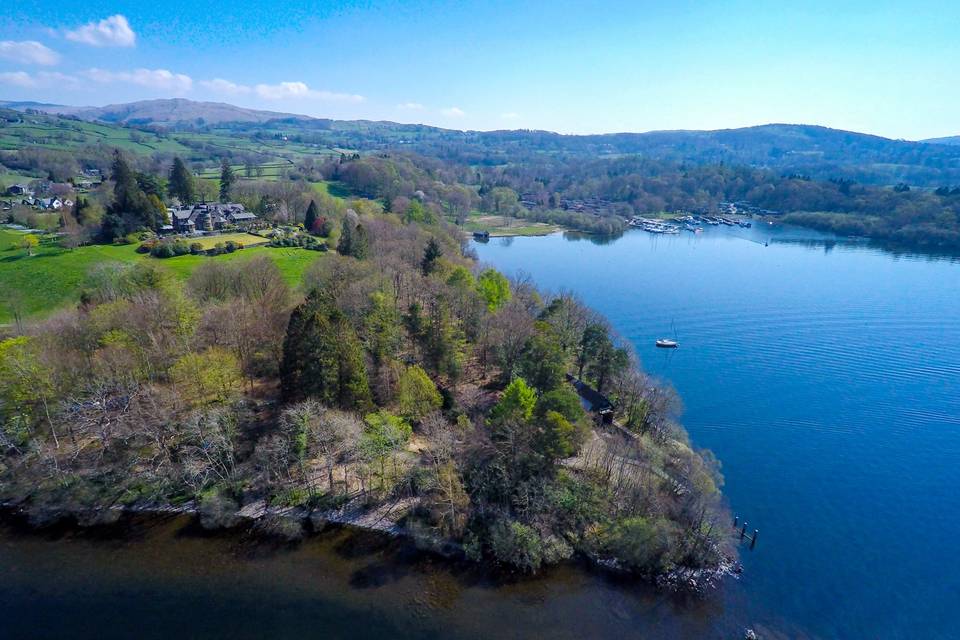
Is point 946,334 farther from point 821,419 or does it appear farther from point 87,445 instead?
point 87,445

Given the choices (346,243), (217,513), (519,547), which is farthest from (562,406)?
(346,243)

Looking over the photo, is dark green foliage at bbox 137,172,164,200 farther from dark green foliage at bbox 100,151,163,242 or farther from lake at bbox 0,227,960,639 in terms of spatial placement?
lake at bbox 0,227,960,639

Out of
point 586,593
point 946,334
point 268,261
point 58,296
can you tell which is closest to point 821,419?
point 586,593

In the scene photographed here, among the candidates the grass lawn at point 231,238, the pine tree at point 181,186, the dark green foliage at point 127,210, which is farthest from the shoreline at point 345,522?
the pine tree at point 181,186

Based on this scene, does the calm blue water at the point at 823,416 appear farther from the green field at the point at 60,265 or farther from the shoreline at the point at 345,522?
the green field at the point at 60,265

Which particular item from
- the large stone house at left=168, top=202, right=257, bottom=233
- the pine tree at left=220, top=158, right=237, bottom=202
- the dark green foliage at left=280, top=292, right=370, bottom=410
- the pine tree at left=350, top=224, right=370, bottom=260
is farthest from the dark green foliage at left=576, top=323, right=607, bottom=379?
the pine tree at left=220, top=158, right=237, bottom=202
